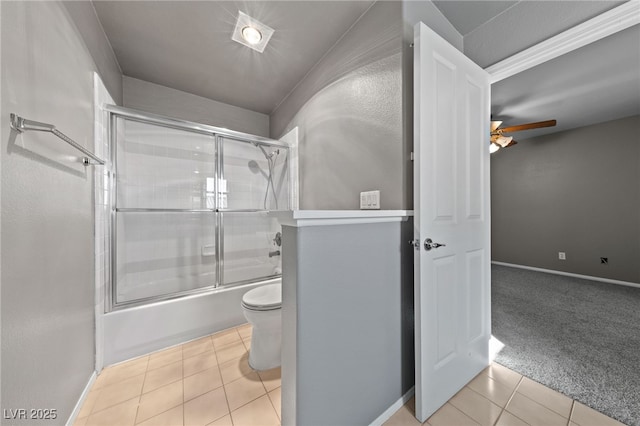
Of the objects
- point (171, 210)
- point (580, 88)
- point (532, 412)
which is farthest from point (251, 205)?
point (580, 88)

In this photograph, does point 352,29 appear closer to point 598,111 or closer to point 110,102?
point 110,102

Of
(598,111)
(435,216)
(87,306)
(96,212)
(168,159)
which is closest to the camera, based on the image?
(435,216)

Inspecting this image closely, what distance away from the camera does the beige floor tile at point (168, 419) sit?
1.11m

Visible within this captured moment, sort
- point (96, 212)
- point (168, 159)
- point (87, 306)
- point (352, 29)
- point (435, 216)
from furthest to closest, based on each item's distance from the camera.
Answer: point (168, 159)
point (352, 29)
point (96, 212)
point (87, 306)
point (435, 216)

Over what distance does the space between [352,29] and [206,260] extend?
7.80ft

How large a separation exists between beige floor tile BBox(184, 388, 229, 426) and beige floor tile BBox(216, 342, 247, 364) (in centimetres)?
32


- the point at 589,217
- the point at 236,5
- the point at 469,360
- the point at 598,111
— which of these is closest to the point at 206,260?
the point at 236,5

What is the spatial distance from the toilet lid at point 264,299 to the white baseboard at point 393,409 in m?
0.79

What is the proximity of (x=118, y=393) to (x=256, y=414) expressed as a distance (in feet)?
2.84

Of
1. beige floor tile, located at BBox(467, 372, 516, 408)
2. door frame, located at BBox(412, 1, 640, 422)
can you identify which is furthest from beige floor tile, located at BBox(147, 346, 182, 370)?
door frame, located at BBox(412, 1, 640, 422)

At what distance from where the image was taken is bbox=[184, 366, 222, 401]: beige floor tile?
4.30 ft

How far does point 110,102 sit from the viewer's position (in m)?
1.74

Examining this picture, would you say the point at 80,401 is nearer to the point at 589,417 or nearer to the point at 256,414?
the point at 256,414

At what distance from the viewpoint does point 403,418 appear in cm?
114
